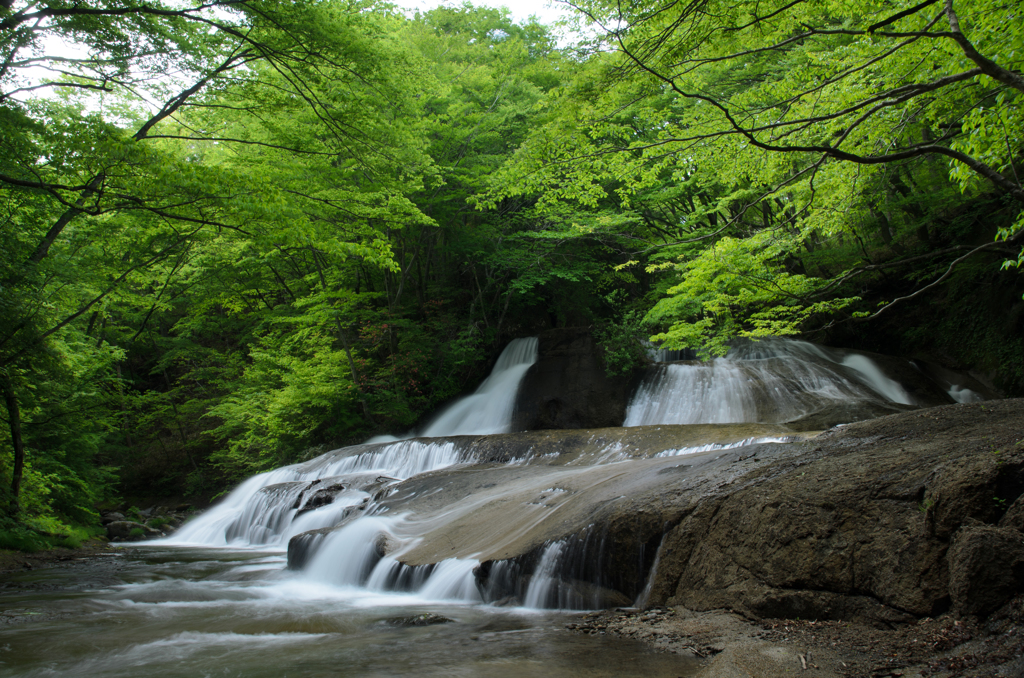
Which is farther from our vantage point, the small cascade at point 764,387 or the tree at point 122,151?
the small cascade at point 764,387

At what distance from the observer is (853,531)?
350 cm

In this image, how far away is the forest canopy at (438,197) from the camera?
5.49m

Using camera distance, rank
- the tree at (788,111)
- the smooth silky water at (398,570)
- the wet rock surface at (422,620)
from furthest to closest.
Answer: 1. the wet rock surface at (422,620)
2. the tree at (788,111)
3. the smooth silky water at (398,570)

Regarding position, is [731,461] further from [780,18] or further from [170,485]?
[170,485]

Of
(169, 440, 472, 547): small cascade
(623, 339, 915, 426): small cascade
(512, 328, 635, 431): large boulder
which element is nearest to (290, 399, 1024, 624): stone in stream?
(169, 440, 472, 547): small cascade

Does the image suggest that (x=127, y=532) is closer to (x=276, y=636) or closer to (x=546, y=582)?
(x=276, y=636)

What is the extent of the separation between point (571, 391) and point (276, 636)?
1161cm

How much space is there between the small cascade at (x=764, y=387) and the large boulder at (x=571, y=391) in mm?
674

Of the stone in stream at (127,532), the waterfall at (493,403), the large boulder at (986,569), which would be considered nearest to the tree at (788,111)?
the large boulder at (986,569)

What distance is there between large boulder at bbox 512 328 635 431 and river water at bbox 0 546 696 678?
29.9ft

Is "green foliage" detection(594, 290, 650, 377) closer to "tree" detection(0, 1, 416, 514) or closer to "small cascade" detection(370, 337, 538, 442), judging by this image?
"small cascade" detection(370, 337, 538, 442)

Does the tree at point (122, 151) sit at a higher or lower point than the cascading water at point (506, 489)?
higher

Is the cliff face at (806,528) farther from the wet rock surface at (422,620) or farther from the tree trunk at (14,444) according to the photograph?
the tree trunk at (14,444)

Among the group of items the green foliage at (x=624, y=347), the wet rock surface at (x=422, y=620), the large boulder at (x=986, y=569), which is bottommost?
the wet rock surface at (x=422, y=620)
